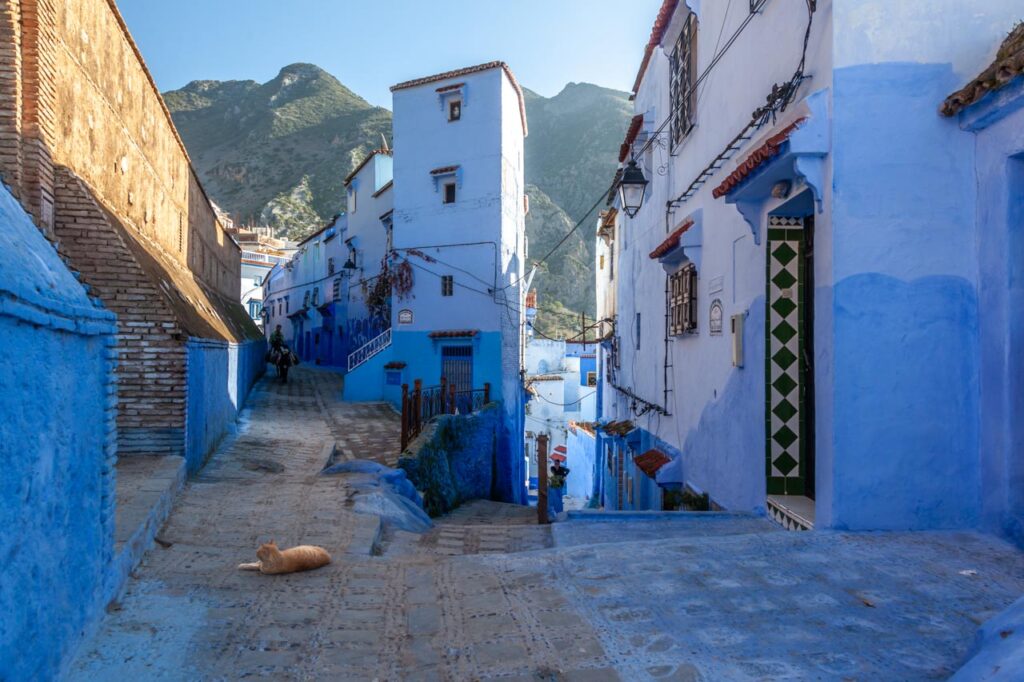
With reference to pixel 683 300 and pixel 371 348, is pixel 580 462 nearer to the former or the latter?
pixel 371 348

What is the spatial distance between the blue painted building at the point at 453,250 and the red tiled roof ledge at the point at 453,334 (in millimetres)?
35

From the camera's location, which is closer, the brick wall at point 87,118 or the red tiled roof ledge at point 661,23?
the brick wall at point 87,118

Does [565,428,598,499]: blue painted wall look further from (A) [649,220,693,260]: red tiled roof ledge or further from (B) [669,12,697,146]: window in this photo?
(B) [669,12,697,146]: window

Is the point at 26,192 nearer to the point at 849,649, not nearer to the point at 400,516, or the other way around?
the point at 400,516

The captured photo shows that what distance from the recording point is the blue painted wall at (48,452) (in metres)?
2.59

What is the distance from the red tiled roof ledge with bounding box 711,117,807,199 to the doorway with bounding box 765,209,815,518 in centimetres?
56

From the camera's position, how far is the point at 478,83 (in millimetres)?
22281

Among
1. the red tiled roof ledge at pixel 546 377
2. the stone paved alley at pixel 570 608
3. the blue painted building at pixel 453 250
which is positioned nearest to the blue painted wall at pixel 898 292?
the stone paved alley at pixel 570 608

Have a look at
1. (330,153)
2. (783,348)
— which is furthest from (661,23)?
(330,153)

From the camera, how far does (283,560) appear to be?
4691 mm

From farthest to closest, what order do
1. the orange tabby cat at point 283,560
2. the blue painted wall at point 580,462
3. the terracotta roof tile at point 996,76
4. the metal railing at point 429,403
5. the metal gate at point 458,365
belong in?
1. the blue painted wall at point 580,462
2. the metal gate at point 458,365
3. the metal railing at point 429,403
4. the orange tabby cat at point 283,560
5. the terracotta roof tile at point 996,76

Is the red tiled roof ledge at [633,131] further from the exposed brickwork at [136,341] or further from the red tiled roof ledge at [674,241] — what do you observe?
the exposed brickwork at [136,341]

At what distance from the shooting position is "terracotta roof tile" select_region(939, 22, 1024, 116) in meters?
4.46

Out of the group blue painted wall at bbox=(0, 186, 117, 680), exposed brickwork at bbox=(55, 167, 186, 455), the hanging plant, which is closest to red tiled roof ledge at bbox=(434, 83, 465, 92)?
the hanging plant
